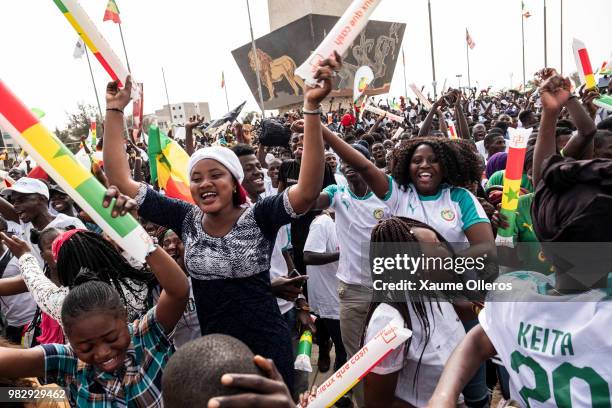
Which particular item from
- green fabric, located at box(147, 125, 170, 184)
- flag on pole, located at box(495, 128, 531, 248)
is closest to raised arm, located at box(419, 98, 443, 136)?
flag on pole, located at box(495, 128, 531, 248)

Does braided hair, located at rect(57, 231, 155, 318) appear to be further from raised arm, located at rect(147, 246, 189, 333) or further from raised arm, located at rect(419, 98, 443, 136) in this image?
raised arm, located at rect(419, 98, 443, 136)

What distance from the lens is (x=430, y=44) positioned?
61.6 feet

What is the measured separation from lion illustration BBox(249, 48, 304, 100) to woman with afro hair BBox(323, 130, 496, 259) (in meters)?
38.0

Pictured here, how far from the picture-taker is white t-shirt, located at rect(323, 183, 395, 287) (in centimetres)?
281

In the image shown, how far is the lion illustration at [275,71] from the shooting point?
4003 centimetres

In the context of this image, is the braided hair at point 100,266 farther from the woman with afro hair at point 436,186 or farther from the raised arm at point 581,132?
the raised arm at point 581,132

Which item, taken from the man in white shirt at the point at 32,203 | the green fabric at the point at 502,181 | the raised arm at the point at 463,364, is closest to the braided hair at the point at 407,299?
the raised arm at the point at 463,364

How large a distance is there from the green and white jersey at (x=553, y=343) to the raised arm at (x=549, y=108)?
1.47 meters

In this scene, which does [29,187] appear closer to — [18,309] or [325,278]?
[18,309]

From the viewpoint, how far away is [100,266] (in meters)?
2.05

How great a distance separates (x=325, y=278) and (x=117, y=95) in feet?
6.97

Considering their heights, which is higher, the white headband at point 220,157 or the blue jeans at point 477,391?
the white headband at point 220,157

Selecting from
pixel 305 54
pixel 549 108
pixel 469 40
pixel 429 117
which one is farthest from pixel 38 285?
pixel 305 54

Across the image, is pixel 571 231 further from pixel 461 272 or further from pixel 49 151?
pixel 49 151
